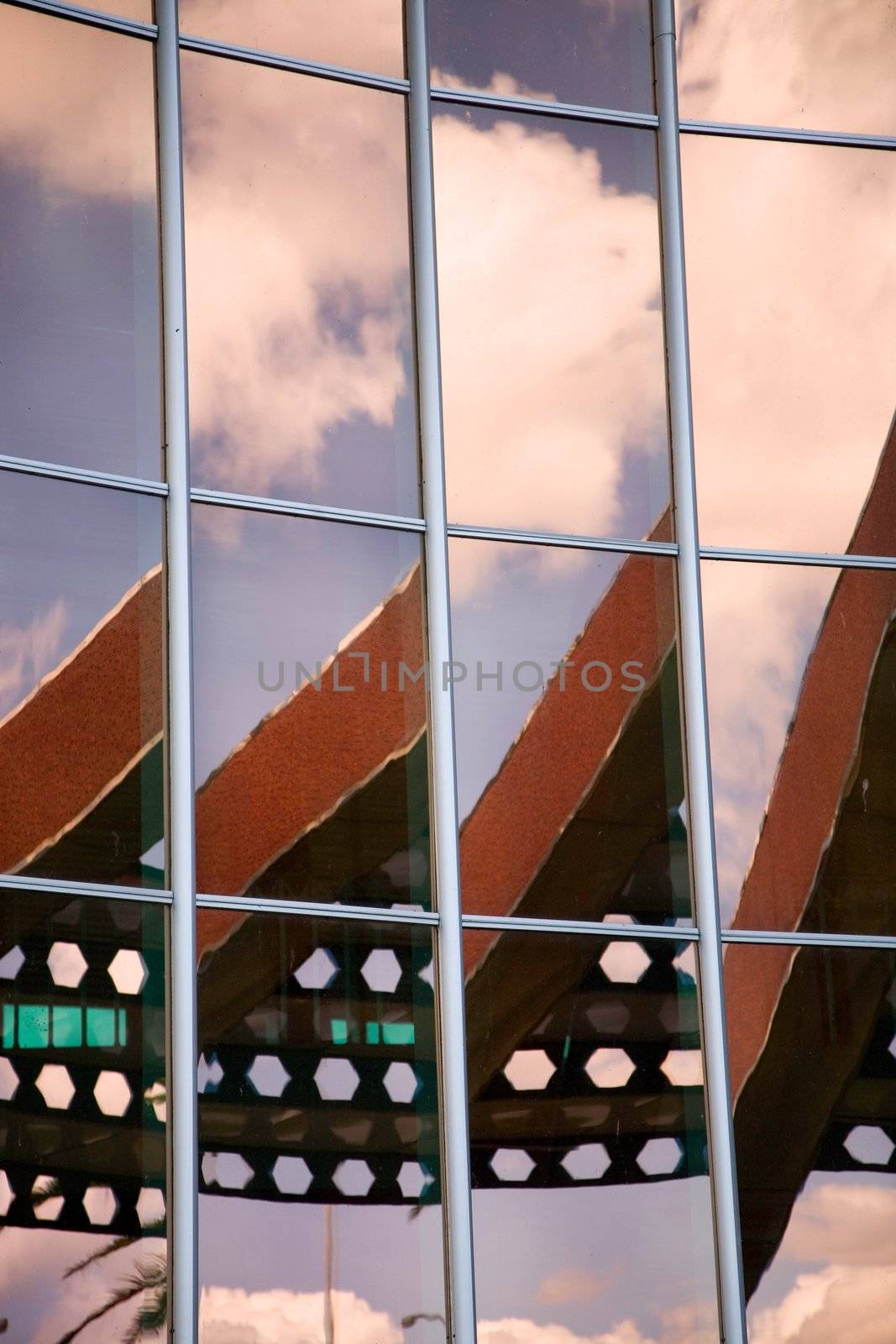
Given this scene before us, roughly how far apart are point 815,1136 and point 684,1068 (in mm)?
801

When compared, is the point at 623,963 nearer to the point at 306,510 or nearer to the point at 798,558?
the point at 798,558

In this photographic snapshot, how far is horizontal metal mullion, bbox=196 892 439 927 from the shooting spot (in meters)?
8.11

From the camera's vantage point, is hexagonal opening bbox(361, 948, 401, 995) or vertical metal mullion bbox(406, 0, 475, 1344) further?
hexagonal opening bbox(361, 948, 401, 995)

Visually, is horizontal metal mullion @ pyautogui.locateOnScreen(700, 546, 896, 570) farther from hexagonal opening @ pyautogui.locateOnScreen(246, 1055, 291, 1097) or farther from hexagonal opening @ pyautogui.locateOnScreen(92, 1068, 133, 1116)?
hexagonal opening @ pyautogui.locateOnScreen(92, 1068, 133, 1116)

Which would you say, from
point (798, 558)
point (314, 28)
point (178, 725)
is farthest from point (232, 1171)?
point (314, 28)

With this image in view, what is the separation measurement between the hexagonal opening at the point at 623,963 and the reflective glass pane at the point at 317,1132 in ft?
3.09

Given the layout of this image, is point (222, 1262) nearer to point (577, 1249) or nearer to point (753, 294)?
point (577, 1249)

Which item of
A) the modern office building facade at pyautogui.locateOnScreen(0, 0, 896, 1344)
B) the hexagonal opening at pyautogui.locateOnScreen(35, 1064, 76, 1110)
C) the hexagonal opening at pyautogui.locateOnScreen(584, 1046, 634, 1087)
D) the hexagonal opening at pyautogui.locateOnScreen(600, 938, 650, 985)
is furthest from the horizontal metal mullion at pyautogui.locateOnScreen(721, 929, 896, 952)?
the hexagonal opening at pyautogui.locateOnScreen(35, 1064, 76, 1110)

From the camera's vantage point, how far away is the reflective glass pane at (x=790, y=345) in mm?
9414

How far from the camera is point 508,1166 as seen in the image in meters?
8.25

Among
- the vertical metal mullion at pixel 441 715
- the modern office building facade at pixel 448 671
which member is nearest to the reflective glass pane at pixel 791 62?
the modern office building facade at pixel 448 671

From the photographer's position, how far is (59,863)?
7.87 metres

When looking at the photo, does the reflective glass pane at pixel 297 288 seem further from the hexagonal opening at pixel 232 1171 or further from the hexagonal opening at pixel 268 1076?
the hexagonal opening at pixel 232 1171

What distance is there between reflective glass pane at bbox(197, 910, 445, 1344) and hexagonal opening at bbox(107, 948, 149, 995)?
0.29 m
